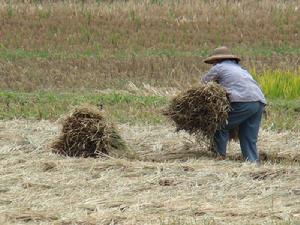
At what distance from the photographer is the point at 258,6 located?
24.4 metres

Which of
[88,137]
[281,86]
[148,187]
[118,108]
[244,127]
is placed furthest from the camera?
[281,86]

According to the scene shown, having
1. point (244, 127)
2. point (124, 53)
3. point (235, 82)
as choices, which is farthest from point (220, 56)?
point (124, 53)

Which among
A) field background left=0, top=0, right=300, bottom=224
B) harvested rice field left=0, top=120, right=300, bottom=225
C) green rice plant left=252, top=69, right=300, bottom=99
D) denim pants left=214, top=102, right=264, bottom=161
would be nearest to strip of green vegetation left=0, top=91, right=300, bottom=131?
field background left=0, top=0, right=300, bottom=224

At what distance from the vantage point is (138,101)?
13.5 m

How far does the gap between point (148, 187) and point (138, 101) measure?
636 centimetres

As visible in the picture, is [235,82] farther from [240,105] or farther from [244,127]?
[244,127]

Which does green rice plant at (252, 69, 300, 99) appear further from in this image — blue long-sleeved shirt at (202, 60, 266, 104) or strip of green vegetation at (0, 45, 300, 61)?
blue long-sleeved shirt at (202, 60, 266, 104)

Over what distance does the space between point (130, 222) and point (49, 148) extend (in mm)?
3441

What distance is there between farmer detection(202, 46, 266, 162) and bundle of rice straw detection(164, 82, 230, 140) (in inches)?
3.8

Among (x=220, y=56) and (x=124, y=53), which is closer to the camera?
(x=220, y=56)

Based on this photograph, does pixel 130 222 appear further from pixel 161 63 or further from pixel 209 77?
pixel 161 63

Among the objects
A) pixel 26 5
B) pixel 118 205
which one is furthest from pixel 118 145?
pixel 26 5

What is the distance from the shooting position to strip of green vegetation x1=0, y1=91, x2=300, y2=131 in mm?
11688

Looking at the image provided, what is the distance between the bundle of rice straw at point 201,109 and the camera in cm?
887
